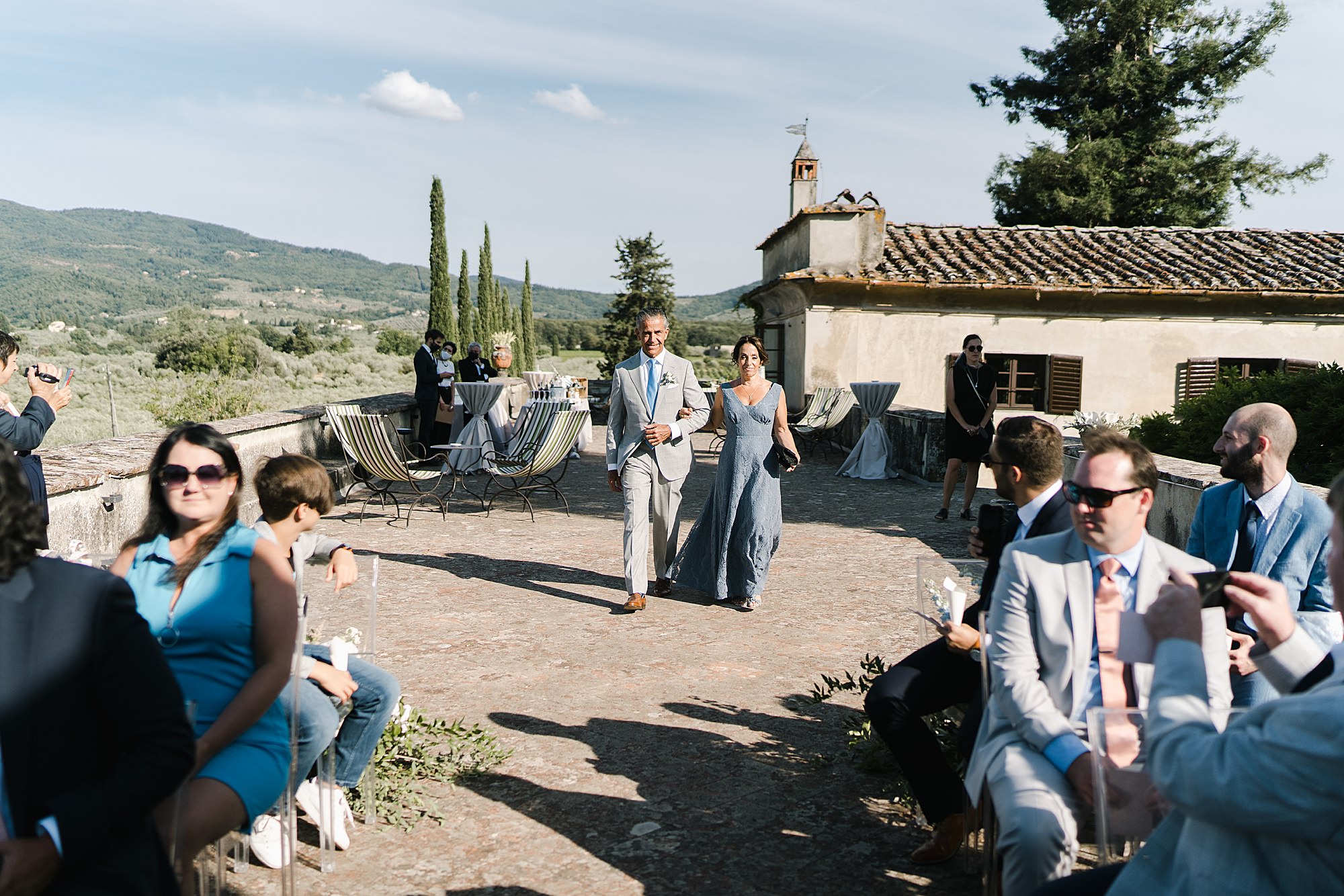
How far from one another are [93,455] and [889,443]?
10181mm

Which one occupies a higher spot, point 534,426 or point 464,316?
point 464,316

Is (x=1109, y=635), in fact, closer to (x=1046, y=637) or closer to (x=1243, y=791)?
(x=1046, y=637)

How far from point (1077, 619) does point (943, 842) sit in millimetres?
1052

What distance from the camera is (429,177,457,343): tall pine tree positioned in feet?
88.2

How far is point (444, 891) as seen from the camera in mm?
3082

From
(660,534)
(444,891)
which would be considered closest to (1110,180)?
(660,534)

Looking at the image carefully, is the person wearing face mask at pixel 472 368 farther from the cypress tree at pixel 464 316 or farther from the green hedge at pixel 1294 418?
the cypress tree at pixel 464 316

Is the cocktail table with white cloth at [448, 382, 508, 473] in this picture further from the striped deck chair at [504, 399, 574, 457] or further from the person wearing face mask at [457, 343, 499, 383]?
the striped deck chair at [504, 399, 574, 457]

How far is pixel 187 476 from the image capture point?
2605mm

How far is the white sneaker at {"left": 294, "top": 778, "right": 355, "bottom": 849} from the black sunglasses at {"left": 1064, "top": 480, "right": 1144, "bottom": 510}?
2485 mm

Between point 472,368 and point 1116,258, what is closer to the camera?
point 472,368

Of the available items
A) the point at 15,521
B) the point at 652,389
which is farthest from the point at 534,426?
the point at 15,521

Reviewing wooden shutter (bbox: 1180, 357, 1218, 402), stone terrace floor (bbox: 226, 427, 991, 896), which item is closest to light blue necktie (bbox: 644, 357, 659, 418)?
stone terrace floor (bbox: 226, 427, 991, 896)

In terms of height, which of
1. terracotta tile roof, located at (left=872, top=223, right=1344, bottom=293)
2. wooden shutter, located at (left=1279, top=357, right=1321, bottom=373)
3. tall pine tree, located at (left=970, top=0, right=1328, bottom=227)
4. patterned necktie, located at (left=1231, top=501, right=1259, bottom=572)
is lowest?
patterned necktie, located at (left=1231, top=501, right=1259, bottom=572)
